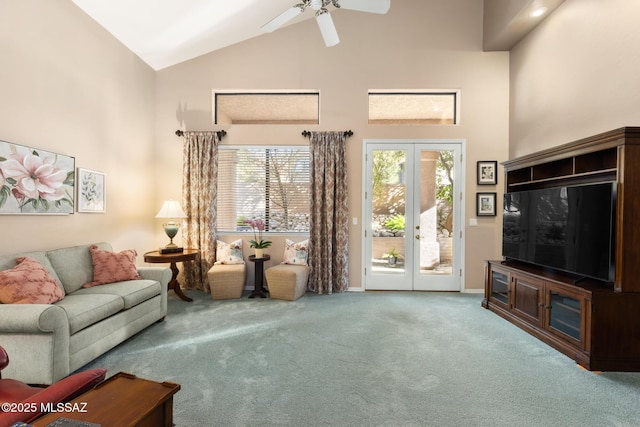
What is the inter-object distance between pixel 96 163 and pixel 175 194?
Answer: 1354 mm

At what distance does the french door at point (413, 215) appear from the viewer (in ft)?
16.0

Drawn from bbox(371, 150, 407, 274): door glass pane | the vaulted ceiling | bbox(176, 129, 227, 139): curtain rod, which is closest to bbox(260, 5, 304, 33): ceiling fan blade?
the vaulted ceiling

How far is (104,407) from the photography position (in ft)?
4.25

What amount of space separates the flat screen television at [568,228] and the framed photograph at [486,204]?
100 centimetres

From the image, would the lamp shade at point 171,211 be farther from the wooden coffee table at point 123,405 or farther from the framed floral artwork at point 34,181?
the wooden coffee table at point 123,405

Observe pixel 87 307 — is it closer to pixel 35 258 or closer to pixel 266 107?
pixel 35 258

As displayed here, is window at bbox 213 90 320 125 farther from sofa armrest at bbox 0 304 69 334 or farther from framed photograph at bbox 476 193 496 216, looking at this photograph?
sofa armrest at bbox 0 304 69 334

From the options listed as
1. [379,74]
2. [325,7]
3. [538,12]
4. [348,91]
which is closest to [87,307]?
[325,7]

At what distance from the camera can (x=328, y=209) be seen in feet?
15.8

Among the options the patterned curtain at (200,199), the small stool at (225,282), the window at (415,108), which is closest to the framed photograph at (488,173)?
the window at (415,108)

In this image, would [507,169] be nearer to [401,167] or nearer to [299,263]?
[401,167]

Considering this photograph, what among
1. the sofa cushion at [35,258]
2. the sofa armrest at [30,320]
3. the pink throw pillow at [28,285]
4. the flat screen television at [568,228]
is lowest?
the sofa armrest at [30,320]

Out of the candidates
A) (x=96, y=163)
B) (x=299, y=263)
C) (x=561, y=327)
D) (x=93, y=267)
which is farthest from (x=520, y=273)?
(x=96, y=163)

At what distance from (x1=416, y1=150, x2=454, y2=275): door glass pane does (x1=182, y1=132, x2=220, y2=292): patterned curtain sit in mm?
3388
